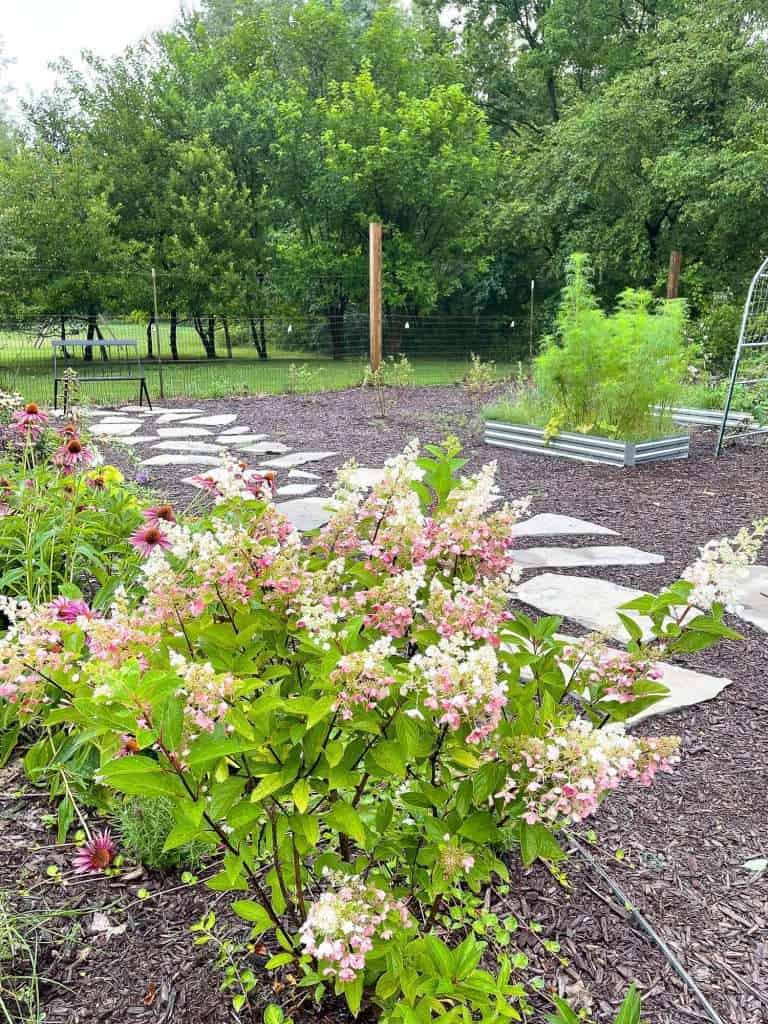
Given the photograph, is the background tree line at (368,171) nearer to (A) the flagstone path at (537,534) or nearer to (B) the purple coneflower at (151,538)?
(A) the flagstone path at (537,534)

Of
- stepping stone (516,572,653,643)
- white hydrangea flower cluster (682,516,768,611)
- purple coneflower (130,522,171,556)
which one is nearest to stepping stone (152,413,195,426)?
stepping stone (516,572,653,643)

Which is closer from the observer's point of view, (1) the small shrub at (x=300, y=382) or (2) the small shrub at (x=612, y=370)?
(2) the small shrub at (x=612, y=370)

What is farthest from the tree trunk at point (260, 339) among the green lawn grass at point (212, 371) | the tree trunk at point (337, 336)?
the tree trunk at point (337, 336)

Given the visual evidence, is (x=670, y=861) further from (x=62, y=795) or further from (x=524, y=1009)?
(x=62, y=795)

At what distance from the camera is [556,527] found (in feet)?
12.1

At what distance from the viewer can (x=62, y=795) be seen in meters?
1.64

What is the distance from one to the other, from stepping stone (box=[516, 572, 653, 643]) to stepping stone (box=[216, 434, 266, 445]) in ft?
10.9

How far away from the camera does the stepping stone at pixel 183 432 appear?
237 inches

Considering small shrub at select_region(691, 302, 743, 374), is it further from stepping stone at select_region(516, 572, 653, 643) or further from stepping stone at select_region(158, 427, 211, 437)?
stepping stone at select_region(516, 572, 653, 643)

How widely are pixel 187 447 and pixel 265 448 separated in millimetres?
556

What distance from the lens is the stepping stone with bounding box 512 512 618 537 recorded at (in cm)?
358

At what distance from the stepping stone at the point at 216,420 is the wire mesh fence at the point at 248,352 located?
160 centimetres

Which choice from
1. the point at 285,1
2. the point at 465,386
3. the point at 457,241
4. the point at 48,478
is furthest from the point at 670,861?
the point at 285,1

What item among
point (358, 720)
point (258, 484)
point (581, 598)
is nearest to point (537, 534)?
point (581, 598)
